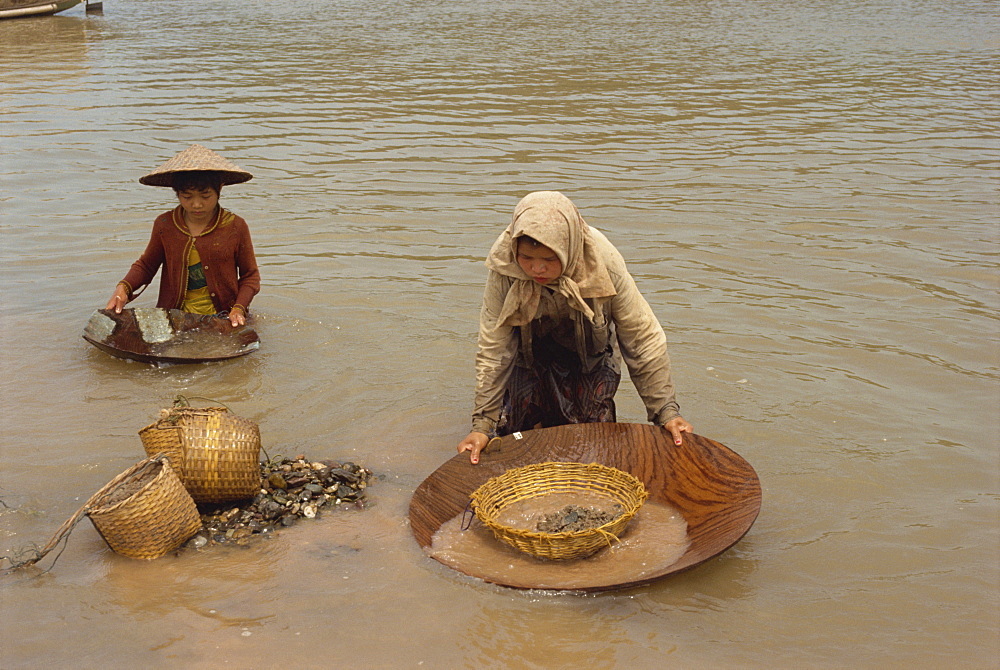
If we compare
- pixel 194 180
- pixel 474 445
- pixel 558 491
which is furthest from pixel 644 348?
pixel 194 180

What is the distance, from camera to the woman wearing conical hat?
4984 millimetres

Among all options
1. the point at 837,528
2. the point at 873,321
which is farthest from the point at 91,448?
the point at 873,321

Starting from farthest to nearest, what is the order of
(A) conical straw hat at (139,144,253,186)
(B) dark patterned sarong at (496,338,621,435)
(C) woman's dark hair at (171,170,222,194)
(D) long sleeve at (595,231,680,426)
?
(C) woman's dark hair at (171,170,222,194), (A) conical straw hat at (139,144,253,186), (B) dark patterned sarong at (496,338,621,435), (D) long sleeve at (595,231,680,426)

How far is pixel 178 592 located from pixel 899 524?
102 inches

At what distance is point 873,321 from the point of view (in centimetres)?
570

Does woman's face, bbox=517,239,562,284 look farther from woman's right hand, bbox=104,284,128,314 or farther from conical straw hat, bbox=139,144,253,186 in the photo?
woman's right hand, bbox=104,284,128,314

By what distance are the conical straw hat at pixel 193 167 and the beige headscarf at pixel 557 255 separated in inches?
71.3

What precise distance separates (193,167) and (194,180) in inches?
7.1

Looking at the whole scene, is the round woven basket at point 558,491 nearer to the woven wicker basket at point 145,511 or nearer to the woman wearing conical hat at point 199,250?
the woven wicker basket at point 145,511

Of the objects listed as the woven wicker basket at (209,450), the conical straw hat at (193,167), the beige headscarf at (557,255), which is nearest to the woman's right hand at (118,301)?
the conical straw hat at (193,167)

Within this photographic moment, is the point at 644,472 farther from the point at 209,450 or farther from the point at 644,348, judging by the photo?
the point at 209,450

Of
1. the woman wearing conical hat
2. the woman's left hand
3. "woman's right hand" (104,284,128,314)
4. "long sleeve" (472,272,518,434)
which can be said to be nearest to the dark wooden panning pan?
the woman's left hand

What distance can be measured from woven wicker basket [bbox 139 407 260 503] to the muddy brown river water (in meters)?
0.24

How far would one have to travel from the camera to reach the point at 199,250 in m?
5.11
